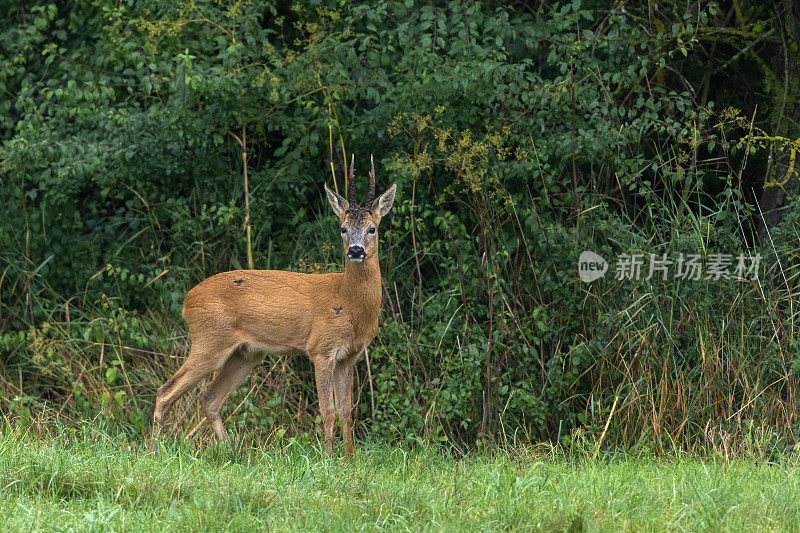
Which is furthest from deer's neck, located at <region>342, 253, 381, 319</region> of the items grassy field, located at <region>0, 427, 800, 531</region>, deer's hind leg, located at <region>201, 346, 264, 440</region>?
grassy field, located at <region>0, 427, 800, 531</region>

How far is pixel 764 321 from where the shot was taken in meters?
6.89

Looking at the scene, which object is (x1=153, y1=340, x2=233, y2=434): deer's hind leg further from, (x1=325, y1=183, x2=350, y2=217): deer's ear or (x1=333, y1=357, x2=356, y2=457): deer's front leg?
(x1=325, y1=183, x2=350, y2=217): deer's ear

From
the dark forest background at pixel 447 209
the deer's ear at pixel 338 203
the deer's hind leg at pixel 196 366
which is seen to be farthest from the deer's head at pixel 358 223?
the deer's hind leg at pixel 196 366

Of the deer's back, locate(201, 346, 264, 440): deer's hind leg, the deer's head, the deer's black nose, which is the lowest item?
locate(201, 346, 264, 440): deer's hind leg

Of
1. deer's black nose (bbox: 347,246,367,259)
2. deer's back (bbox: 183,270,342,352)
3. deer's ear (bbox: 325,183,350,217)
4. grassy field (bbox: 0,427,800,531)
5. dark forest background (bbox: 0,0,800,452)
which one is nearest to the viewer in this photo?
grassy field (bbox: 0,427,800,531)

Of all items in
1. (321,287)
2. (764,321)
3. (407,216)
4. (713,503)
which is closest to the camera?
(713,503)

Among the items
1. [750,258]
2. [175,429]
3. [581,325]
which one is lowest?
[175,429]

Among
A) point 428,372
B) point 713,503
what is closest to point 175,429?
point 428,372

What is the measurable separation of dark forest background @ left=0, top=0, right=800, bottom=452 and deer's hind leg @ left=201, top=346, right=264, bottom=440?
0.36 meters

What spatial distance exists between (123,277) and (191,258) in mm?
654

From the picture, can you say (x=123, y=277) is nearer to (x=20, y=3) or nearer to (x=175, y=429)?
(x=175, y=429)

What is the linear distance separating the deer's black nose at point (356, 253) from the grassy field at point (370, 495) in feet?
3.79

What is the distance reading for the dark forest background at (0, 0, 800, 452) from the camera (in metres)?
6.87

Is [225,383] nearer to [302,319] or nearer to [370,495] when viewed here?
[302,319]
